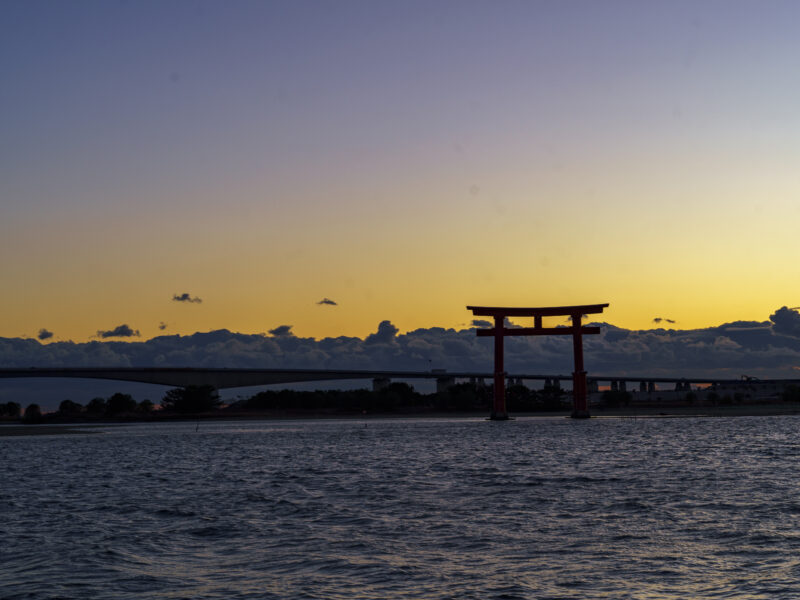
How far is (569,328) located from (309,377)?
6210 centimetres

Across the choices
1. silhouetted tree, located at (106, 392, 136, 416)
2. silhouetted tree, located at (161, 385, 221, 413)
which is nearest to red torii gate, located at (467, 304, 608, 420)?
silhouetted tree, located at (161, 385, 221, 413)

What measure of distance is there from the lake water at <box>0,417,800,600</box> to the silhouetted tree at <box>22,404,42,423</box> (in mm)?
133201

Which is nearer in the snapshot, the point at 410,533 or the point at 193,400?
the point at 410,533

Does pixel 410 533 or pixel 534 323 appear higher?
pixel 534 323

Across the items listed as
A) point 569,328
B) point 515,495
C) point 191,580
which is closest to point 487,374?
point 569,328

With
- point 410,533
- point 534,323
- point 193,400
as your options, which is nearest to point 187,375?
point 193,400

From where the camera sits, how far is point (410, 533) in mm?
20188

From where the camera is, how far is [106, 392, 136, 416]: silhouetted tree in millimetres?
181250

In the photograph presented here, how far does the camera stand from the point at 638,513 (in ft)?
75.3

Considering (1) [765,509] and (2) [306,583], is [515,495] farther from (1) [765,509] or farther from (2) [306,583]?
(2) [306,583]

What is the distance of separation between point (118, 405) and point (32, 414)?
20.1 m

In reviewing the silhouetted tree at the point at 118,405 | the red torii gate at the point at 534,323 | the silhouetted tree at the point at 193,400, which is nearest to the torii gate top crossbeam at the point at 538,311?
the red torii gate at the point at 534,323

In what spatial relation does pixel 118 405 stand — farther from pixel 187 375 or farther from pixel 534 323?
pixel 534 323

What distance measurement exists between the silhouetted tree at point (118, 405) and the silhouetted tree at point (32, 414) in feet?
50.6
